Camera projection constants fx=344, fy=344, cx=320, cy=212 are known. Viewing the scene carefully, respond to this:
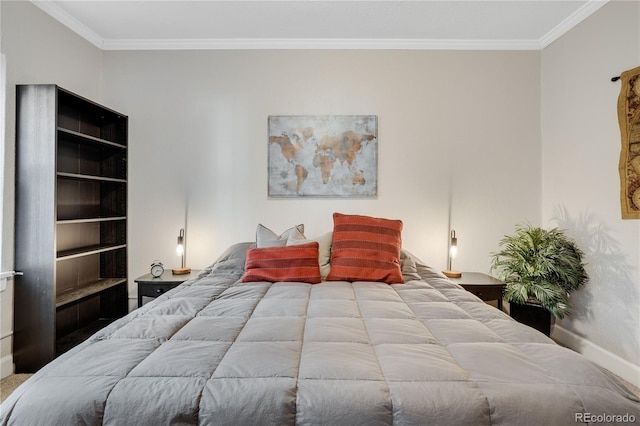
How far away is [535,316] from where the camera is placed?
9.02 ft

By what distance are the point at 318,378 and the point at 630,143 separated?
104 inches

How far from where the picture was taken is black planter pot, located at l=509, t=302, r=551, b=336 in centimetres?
274

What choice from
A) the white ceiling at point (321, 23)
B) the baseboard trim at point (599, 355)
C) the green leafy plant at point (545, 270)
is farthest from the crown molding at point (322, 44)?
the baseboard trim at point (599, 355)

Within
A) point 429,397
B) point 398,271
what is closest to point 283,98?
point 398,271

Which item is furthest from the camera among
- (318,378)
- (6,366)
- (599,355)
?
(599,355)

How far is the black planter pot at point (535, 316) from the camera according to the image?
274 cm

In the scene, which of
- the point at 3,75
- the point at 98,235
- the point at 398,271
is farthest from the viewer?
the point at 98,235

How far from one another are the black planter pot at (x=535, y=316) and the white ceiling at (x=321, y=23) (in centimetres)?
234

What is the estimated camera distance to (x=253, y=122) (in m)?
3.26

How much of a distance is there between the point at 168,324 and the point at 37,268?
1.54 meters

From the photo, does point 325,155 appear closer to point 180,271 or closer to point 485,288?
point 180,271

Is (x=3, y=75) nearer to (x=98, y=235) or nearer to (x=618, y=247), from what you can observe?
(x=98, y=235)

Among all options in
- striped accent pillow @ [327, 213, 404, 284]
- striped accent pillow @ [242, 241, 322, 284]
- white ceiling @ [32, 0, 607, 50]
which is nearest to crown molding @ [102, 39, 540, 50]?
white ceiling @ [32, 0, 607, 50]

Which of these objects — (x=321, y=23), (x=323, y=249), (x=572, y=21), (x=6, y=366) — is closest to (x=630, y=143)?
(x=572, y=21)
